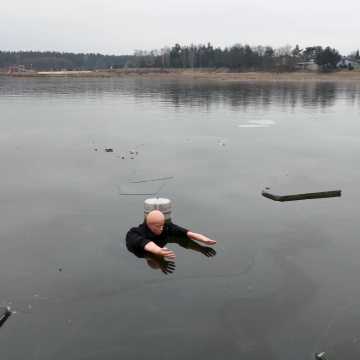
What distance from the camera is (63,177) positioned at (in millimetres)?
14812

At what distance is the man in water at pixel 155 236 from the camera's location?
29.5ft

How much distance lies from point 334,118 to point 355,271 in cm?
2405

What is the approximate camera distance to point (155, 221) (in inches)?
371

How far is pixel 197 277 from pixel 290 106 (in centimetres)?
3283

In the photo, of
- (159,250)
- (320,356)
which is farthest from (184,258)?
(320,356)

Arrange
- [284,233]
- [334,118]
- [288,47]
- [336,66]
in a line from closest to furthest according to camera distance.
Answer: [284,233], [334,118], [336,66], [288,47]

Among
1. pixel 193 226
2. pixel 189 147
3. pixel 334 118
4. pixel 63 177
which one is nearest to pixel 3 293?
pixel 193 226

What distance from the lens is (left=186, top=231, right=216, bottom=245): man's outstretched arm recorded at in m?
9.45

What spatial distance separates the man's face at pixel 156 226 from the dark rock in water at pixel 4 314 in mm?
3285

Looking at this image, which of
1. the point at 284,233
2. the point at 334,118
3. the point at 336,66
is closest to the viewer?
the point at 284,233

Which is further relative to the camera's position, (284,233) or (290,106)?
(290,106)

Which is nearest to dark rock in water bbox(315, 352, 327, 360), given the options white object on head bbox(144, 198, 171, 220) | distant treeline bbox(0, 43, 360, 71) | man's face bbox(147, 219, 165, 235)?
man's face bbox(147, 219, 165, 235)

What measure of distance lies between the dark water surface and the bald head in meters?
0.48

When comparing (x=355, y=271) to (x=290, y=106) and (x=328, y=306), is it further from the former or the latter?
(x=290, y=106)
